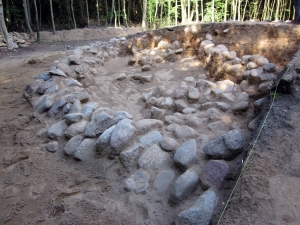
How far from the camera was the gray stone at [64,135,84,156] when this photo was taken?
2383mm

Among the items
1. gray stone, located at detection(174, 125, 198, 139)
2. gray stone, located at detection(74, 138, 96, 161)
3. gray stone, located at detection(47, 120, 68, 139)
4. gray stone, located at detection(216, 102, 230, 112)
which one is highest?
gray stone, located at detection(216, 102, 230, 112)

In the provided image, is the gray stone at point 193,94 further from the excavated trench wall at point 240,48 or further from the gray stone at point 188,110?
the excavated trench wall at point 240,48

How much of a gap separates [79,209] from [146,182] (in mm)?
537

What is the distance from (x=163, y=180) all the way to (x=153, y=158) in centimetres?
24

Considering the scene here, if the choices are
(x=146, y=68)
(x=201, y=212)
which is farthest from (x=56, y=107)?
(x=146, y=68)

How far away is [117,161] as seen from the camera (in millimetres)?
2145

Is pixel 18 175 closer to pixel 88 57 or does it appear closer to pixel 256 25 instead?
pixel 88 57

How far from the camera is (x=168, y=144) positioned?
2.09 metres

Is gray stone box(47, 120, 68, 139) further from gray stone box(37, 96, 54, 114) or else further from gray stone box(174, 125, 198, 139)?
gray stone box(174, 125, 198, 139)

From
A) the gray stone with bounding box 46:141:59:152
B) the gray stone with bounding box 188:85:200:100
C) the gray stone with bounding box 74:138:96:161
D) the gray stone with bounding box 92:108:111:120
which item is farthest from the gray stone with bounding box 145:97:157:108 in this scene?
the gray stone with bounding box 46:141:59:152

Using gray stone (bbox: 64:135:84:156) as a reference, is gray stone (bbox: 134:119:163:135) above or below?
above

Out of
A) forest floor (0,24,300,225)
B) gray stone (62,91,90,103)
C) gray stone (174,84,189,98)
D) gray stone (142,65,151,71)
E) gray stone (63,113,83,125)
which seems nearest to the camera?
forest floor (0,24,300,225)

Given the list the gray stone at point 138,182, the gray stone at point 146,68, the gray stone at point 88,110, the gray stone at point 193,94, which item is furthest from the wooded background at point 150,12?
the gray stone at point 138,182

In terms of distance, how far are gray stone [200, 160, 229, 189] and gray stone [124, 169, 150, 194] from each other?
18.1 inches
